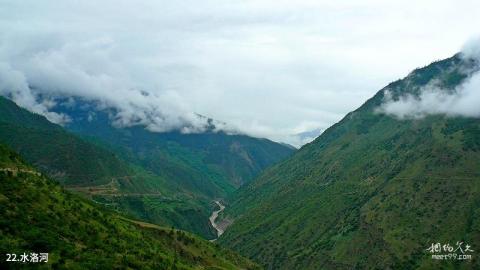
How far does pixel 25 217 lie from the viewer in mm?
117375

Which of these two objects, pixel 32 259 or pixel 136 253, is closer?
pixel 32 259

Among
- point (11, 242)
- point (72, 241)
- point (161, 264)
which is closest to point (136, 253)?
point (161, 264)

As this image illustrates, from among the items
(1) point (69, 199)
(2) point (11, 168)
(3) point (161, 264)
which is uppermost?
(2) point (11, 168)

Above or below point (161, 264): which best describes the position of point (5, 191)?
above

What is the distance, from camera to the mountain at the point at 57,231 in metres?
106

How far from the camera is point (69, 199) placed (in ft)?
529

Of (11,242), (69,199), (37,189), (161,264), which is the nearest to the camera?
(11,242)

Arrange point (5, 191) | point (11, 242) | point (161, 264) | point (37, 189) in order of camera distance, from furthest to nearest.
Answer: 1. point (161, 264)
2. point (37, 189)
3. point (5, 191)
4. point (11, 242)

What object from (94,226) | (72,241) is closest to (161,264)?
(94,226)

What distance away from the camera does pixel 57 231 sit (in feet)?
400

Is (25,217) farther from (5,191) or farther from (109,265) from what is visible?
(109,265)

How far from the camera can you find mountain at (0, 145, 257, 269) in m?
106

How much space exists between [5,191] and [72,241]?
20.8 meters

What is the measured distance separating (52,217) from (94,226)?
19.9m
